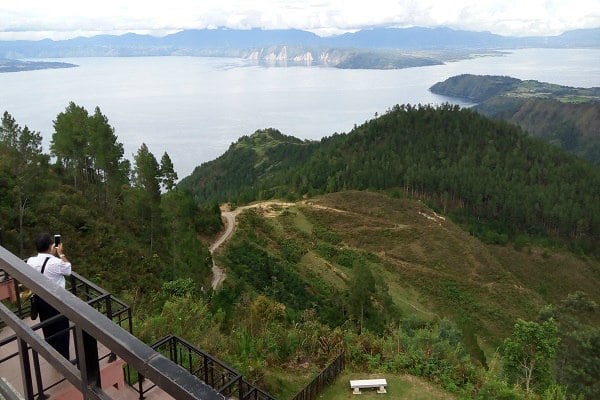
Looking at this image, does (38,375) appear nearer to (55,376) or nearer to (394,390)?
(55,376)

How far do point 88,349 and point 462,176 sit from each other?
7662cm

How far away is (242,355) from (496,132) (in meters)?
92.0

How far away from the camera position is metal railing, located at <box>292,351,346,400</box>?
10.4 m

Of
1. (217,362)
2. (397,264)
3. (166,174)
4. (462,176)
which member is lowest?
(397,264)

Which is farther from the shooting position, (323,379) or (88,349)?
(323,379)

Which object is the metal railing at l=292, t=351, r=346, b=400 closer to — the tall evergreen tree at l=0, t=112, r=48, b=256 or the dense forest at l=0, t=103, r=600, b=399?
the dense forest at l=0, t=103, r=600, b=399

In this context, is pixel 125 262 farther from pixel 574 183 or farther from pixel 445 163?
pixel 574 183

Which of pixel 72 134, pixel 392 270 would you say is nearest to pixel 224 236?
pixel 72 134

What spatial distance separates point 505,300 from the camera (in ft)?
141

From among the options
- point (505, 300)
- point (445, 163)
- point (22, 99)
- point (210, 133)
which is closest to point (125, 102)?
point (22, 99)

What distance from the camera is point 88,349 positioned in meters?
2.05

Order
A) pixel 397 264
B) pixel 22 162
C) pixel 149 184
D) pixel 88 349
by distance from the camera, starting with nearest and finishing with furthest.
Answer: pixel 88 349 → pixel 22 162 → pixel 149 184 → pixel 397 264

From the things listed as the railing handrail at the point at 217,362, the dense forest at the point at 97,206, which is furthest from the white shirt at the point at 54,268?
the dense forest at the point at 97,206

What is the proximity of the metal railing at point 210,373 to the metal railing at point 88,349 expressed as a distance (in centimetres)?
345
